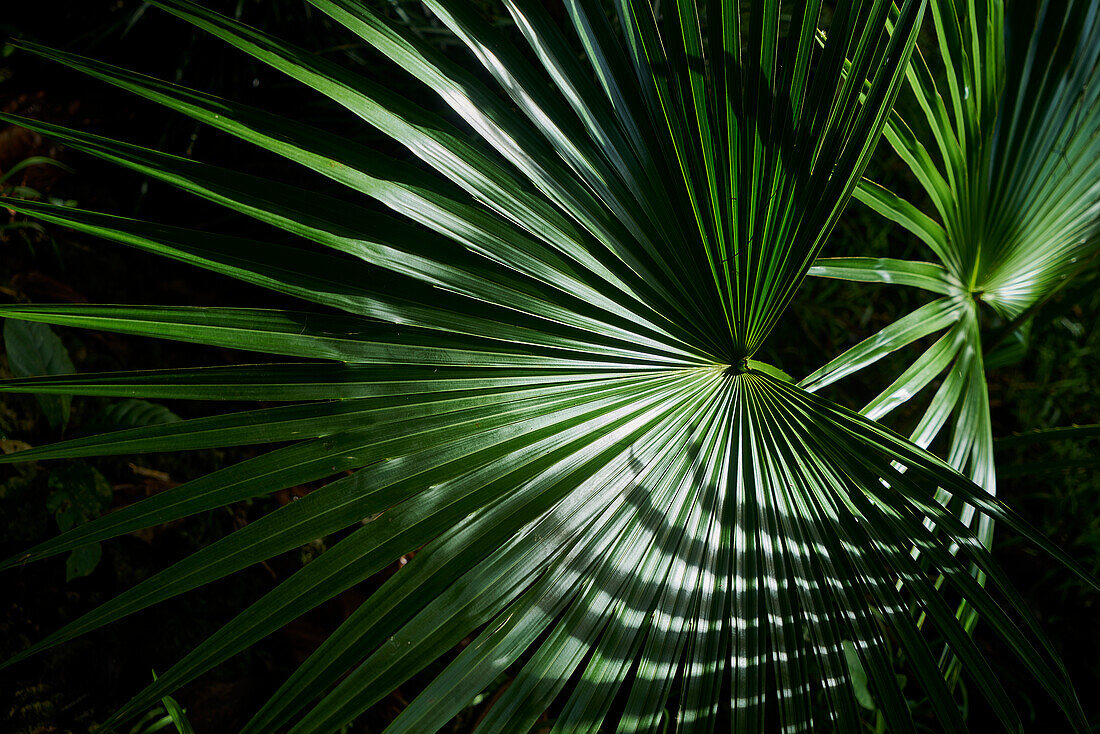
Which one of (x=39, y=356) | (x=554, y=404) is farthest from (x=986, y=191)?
(x=39, y=356)

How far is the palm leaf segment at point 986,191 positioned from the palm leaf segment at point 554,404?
282 mm

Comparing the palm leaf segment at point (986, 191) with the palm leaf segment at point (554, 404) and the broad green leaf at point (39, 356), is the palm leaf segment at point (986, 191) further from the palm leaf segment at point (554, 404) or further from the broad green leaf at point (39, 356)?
the broad green leaf at point (39, 356)

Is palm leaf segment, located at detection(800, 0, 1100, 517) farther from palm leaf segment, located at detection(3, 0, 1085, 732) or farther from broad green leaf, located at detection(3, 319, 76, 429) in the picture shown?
broad green leaf, located at detection(3, 319, 76, 429)

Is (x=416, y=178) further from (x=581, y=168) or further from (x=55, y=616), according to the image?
(x=55, y=616)

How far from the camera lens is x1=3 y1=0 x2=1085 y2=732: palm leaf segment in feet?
2.06

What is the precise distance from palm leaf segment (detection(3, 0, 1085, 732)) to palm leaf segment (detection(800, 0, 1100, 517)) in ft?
0.93

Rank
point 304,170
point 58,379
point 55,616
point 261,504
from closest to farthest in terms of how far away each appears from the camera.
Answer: point 58,379 < point 55,616 < point 261,504 < point 304,170

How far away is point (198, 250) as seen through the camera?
626 mm

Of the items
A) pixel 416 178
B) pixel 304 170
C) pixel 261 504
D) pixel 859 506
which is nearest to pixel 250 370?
pixel 416 178

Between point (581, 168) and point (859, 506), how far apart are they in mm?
515

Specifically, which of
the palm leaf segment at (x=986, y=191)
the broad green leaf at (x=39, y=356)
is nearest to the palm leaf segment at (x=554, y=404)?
the palm leaf segment at (x=986, y=191)

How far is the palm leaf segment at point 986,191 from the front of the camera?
0.82m

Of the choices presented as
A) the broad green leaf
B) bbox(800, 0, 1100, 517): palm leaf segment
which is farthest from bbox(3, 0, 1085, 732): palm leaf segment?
the broad green leaf

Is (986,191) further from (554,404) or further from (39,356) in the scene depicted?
(39,356)
